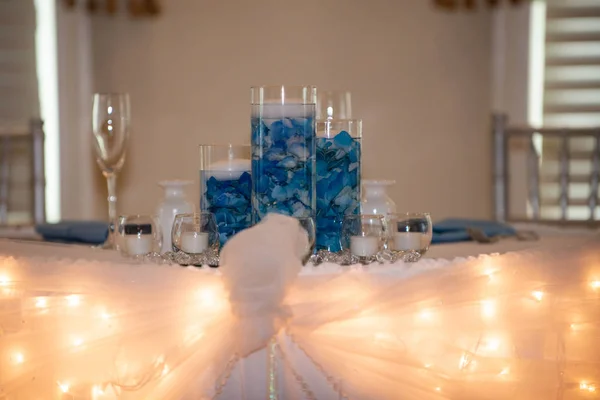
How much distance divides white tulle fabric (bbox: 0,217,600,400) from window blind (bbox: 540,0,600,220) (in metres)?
2.16

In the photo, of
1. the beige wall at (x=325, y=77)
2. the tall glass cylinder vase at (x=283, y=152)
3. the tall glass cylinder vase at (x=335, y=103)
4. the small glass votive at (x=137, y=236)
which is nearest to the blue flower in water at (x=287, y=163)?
the tall glass cylinder vase at (x=283, y=152)

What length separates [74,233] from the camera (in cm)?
146

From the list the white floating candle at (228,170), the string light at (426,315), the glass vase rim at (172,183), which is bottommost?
the string light at (426,315)

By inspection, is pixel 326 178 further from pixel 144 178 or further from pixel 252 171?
pixel 144 178

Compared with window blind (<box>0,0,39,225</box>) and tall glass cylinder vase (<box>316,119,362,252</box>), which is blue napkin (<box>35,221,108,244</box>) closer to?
tall glass cylinder vase (<box>316,119,362,252</box>)

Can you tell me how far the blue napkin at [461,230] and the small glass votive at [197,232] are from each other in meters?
0.49

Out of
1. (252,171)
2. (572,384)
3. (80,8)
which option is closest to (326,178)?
(252,171)

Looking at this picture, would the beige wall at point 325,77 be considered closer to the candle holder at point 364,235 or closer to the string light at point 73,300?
the candle holder at point 364,235

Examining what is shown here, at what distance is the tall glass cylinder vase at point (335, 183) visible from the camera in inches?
40.7

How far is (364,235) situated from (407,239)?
6 cm

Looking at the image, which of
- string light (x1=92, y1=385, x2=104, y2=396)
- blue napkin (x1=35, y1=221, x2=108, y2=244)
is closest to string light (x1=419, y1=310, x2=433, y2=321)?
string light (x1=92, y1=385, x2=104, y2=396)

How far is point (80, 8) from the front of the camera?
3.20 metres

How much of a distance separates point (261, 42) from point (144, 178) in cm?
70

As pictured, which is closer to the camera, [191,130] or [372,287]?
[372,287]
